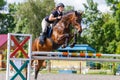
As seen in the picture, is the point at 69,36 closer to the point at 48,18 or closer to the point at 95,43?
the point at 48,18

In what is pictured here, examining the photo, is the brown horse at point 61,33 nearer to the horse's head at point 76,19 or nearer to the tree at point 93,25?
the horse's head at point 76,19

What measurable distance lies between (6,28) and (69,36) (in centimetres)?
5114

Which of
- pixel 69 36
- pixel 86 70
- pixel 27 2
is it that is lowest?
pixel 86 70

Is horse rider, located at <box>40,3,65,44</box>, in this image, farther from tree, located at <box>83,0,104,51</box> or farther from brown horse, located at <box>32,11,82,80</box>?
tree, located at <box>83,0,104,51</box>

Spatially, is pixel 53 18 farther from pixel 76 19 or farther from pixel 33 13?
pixel 33 13

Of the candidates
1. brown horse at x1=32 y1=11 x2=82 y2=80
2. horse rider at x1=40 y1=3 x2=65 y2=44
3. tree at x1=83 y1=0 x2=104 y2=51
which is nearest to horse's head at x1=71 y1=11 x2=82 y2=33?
brown horse at x1=32 y1=11 x2=82 y2=80

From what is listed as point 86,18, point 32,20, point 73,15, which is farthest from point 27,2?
point 73,15

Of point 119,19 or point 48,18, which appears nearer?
point 48,18

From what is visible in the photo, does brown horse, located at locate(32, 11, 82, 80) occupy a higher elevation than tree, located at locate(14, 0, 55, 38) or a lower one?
lower

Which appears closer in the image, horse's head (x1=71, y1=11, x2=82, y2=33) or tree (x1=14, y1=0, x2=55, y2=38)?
horse's head (x1=71, y1=11, x2=82, y2=33)

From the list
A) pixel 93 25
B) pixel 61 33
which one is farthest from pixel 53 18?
pixel 93 25

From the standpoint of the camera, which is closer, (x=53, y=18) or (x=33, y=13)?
(x=53, y=18)

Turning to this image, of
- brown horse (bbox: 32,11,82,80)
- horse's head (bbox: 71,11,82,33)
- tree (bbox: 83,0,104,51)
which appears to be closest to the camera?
horse's head (bbox: 71,11,82,33)

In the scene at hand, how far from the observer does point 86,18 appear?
45.3 meters
